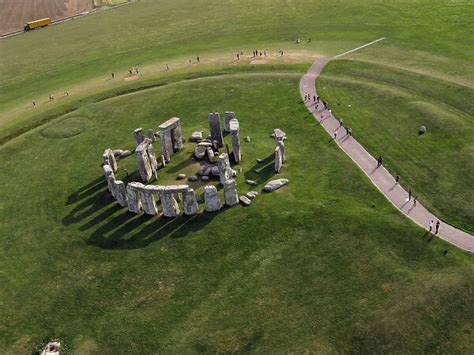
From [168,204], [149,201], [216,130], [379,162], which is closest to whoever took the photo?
[168,204]

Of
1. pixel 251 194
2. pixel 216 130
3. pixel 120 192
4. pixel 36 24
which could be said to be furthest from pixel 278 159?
pixel 36 24

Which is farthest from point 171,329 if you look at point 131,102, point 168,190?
point 131,102

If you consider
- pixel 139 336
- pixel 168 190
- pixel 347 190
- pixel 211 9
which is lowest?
pixel 139 336

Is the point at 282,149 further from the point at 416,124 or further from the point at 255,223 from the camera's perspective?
the point at 416,124

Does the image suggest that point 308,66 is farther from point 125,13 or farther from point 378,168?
point 125,13

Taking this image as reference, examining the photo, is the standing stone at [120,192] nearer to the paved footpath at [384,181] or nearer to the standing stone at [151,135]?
the standing stone at [151,135]

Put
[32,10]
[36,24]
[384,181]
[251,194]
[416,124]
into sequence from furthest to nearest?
[32,10] → [36,24] → [416,124] → [384,181] → [251,194]

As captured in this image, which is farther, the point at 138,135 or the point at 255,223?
the point at 138,135
